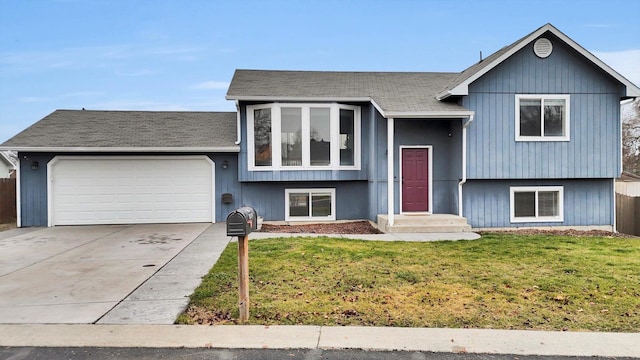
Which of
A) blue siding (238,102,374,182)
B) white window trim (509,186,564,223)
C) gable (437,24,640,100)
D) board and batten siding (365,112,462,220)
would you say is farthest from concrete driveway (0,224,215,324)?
white window trim (509,186,564,223)

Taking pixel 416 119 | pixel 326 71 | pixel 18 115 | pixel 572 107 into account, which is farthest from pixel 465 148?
pixel 18 115

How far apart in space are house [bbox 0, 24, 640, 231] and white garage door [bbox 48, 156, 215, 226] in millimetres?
33

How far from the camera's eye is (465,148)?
11.6 metres

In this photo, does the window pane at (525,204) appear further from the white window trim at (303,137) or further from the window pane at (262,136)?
the window pane at (262,136)

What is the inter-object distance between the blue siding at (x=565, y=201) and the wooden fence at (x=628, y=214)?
684 mm

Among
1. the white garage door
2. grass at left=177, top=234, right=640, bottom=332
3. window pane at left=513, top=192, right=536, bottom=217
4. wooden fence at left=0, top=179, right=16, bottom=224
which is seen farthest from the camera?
wooden fence at left=0, top=179, right=16, bottom=224

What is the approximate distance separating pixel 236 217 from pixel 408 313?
7.29 feet

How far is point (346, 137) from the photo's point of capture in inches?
511

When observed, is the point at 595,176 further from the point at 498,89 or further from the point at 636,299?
the point at 636,299

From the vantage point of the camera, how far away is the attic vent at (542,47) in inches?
463

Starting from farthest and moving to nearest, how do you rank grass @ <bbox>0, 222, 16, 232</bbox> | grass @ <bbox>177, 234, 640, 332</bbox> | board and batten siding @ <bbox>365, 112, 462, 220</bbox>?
grass @ <bbox>0, 222, 16, 232</bbox>, board and batten siding @ <bbox>365, 112, 462, 220</bbox>, grass @ <bbox>177, 234, 640, 332</bbox>

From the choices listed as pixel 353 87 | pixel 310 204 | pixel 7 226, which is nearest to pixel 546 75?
pixel 353 87

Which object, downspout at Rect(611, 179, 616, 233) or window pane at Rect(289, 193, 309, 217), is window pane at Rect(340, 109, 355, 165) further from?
downspout at Rect(611, 179, 616, 233)

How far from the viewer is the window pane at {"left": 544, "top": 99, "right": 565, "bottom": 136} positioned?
39.1 ft
